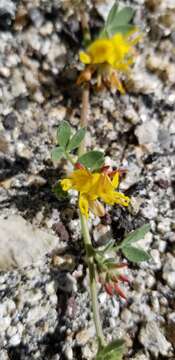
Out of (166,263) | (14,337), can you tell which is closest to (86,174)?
(166,263)

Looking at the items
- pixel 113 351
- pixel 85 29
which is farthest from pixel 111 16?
pixel 113 351

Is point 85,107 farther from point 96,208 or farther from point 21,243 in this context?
point 21,243

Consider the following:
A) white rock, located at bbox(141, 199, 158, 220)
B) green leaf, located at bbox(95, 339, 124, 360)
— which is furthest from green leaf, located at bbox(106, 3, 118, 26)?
green leaf, located at bbox(95, 339, 124, 360)

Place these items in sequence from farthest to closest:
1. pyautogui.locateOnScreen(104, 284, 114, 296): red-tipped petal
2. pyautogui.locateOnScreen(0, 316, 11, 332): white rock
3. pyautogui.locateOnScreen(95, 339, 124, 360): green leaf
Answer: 1. pyautogui.locateOnScreen(0, 316, 11, 332): white rock
2. pyautogui.locateOnScreen(104, 284, 114, 296): red-tipped petal
3. pyautogui.locateOnScreen(95, 339, 124, 360): green leaf

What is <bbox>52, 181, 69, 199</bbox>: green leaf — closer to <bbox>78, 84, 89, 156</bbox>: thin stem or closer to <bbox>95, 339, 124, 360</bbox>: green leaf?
<bbox>78, 84, 89, 156</bbox>: thin stem

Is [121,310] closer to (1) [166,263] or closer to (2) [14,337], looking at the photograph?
(1) [166,263]

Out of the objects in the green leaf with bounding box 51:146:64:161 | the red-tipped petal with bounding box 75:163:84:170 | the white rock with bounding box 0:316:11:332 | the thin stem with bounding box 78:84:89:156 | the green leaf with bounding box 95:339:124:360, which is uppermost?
the thin stem with bounding box 78:84:89:156
